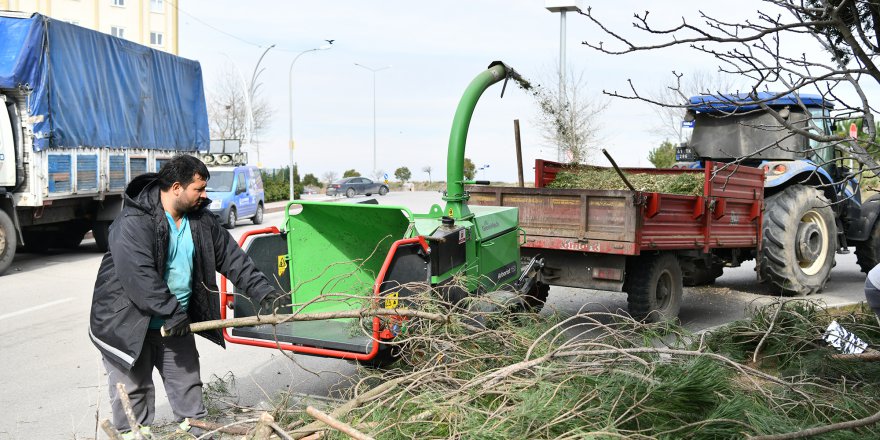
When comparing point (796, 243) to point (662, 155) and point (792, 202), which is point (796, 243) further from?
point (662, 155)

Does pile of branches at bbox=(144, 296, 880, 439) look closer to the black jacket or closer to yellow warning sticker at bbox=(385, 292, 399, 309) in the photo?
yellow warning sticker at bbox=(385, 292, 399, 309)

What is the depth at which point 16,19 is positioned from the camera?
12.3 metres

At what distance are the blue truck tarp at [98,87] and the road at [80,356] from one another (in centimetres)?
268

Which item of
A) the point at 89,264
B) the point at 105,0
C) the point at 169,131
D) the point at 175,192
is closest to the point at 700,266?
the point at 175,192

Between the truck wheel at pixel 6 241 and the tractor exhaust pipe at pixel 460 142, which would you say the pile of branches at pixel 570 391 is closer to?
the tractor exhaust pipe at pixel 460 142

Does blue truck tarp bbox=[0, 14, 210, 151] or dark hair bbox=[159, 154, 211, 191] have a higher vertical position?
blue truck tarp bbox=[0, 14, 210, 151]

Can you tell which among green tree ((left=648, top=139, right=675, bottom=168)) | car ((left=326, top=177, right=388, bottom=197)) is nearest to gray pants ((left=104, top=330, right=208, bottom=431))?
green tree ((left=648, top=139, right=675, bottom=168))

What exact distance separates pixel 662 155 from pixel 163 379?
94.1 feet

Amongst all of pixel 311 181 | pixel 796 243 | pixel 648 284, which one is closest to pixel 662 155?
pixel 796 243

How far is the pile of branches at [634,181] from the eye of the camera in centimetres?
856

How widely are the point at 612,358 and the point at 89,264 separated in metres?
11.4

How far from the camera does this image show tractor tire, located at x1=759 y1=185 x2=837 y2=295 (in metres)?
9.46

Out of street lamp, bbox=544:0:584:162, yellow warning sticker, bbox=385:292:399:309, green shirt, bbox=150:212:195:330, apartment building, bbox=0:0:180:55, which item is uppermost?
apartment building, bbox=0:0:180:55

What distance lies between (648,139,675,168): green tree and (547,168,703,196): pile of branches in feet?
68.9
